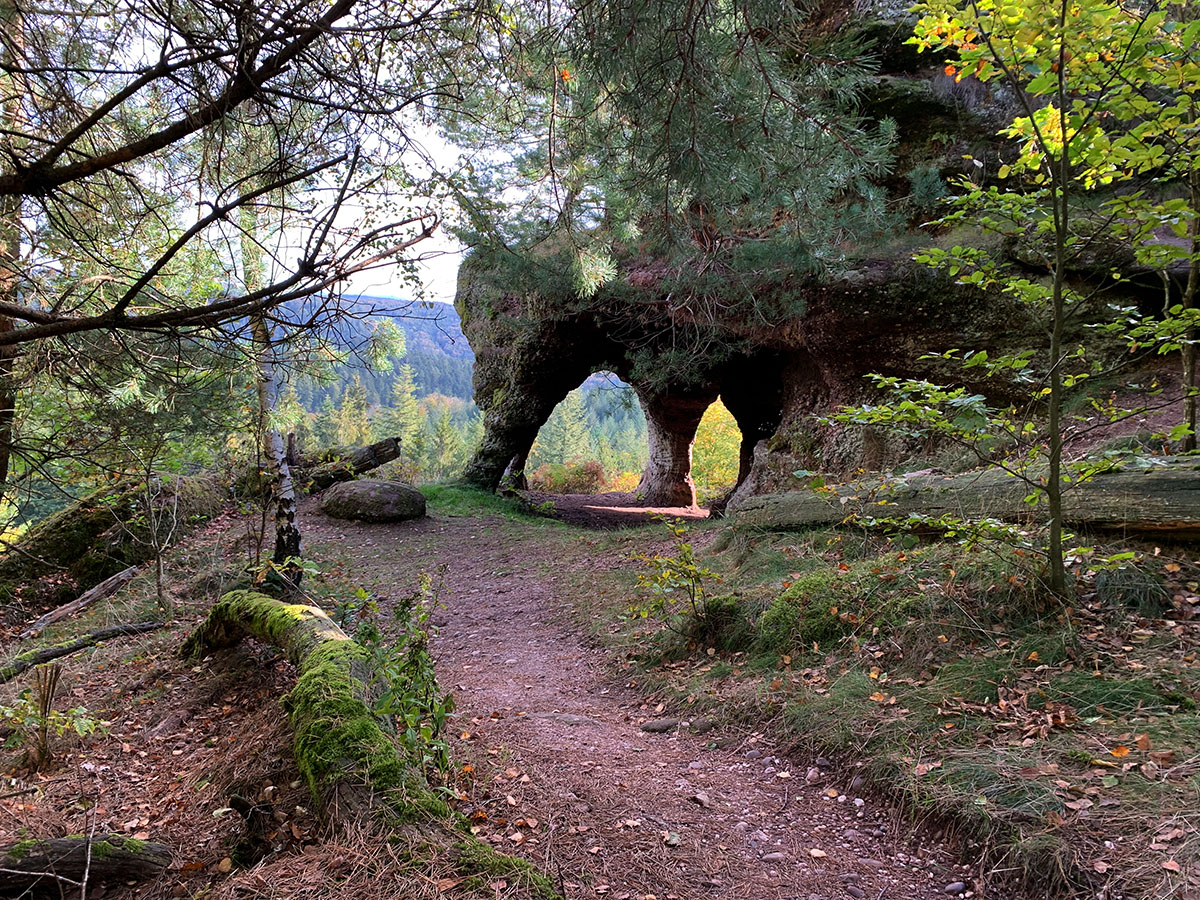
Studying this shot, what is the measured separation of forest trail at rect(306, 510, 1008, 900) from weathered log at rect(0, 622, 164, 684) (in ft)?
10.7

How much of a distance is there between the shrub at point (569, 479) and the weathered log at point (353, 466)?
36.4 feet

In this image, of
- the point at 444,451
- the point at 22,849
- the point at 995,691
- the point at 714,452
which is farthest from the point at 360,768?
the point at 444,451

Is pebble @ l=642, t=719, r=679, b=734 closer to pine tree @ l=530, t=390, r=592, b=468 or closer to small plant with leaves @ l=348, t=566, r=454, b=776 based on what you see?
small plant with leaves @ l=348, t=566, r=454, b=776

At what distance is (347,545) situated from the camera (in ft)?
34.0

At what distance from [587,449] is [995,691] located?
58.0 meters

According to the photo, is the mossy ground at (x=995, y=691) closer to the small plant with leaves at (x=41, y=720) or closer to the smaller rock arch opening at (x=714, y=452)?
the small plant with leaves at (x=41, y=720)

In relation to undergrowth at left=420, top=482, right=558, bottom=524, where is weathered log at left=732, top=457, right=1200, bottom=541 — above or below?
above

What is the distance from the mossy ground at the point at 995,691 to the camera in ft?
7.27

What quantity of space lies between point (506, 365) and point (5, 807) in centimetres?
1399

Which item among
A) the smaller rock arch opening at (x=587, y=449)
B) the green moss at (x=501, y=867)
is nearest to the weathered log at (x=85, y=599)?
the green moss at (x=501, y=867)

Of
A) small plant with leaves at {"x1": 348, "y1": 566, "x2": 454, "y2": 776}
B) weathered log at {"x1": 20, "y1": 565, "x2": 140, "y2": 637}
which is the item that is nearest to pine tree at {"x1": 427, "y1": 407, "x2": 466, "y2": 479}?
weathered log at {"x1": 20, "y1": 565, "x2": 140, "y2": 637}

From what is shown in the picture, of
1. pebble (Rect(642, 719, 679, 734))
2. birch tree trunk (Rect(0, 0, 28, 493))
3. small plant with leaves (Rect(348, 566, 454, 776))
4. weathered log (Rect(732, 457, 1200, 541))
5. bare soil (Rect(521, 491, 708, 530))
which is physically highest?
birch tree trunk (Rect(0, 0, 28, 493))

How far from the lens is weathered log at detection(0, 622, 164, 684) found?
16.1 feet

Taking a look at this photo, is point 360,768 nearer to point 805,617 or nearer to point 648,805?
point 648,805
